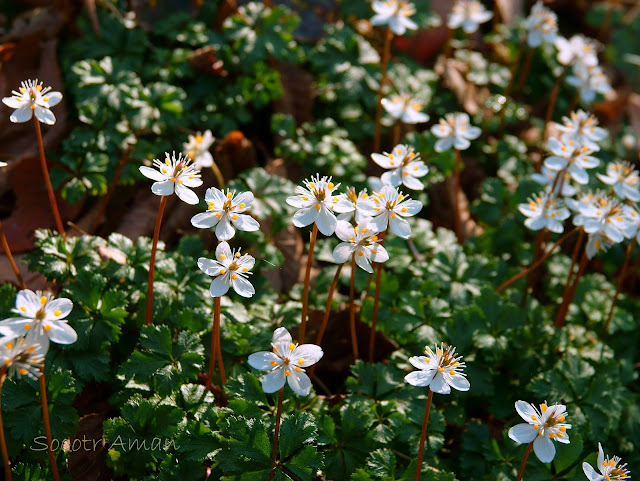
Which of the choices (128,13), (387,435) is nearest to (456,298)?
(387,435)

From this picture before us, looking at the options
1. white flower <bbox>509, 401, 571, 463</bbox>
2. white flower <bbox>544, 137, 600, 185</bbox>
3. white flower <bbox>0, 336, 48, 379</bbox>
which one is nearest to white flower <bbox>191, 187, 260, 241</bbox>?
white flower <bbox>0, 336, 48, 379</bbox>

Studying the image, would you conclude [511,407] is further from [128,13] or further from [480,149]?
[128,13]

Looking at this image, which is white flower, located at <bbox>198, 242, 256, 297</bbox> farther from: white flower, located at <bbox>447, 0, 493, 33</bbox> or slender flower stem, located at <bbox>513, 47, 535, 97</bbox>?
slender flower stem, located at <bbox>513, 47, 535, 97</bbox>

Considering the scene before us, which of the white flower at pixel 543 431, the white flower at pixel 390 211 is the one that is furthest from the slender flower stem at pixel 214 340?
the white flower at pixel 543 431

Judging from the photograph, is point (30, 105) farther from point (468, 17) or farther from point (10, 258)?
point (468, 17)

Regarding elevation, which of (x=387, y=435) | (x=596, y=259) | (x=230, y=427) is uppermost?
(x=230, y=427)

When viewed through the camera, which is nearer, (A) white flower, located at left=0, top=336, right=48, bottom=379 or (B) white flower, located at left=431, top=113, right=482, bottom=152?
(A) white flower, located at left=0, top=336, right=48, bottom=379
